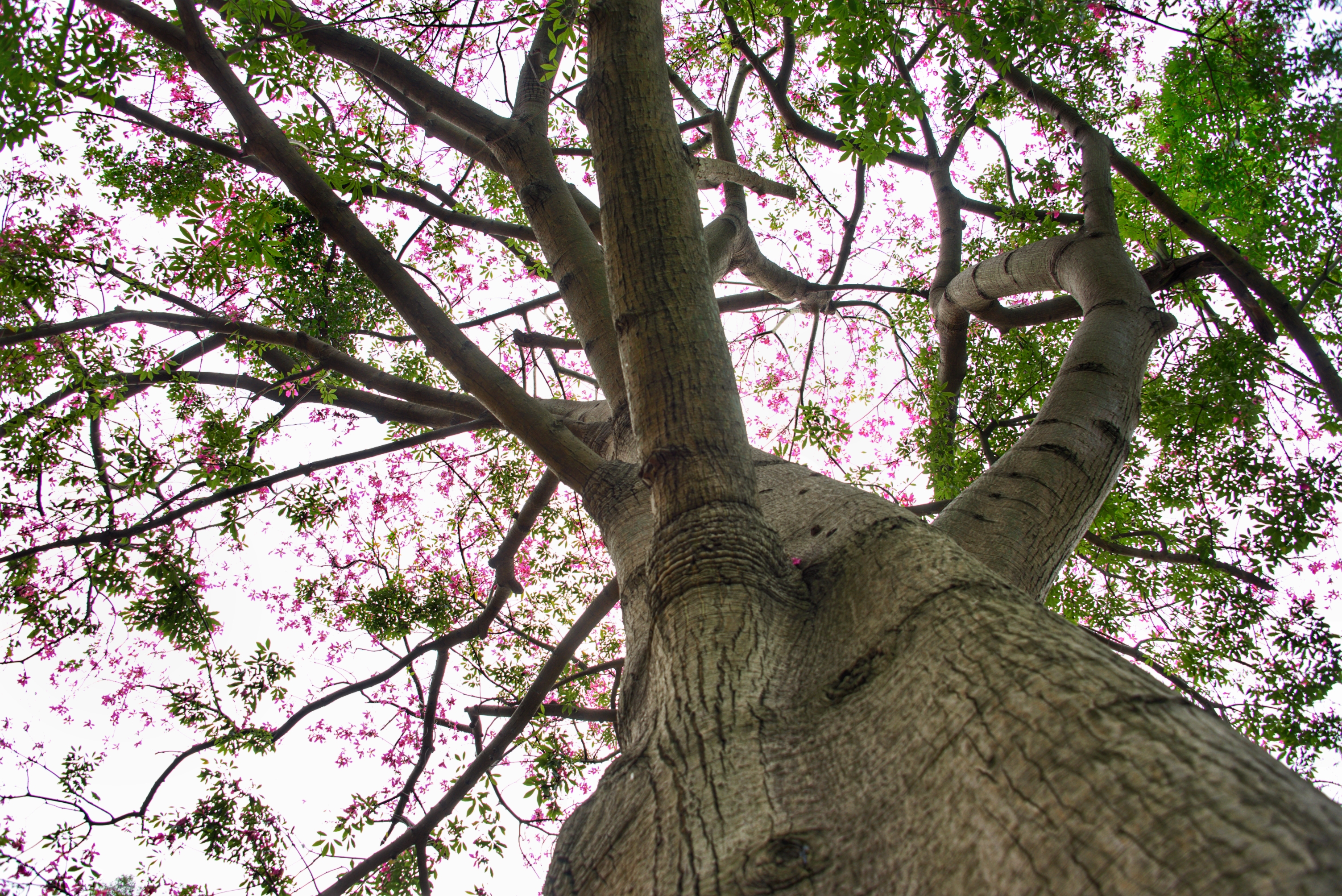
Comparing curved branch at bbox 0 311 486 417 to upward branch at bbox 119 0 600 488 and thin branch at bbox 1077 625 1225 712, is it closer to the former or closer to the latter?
upward branch at bbox 119 0 600 488

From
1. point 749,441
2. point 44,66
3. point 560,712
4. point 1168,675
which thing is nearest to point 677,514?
point 749,441

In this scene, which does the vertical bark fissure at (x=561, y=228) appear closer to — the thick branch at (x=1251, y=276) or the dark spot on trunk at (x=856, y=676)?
the dark spot on trunk at (x=856, y=676)

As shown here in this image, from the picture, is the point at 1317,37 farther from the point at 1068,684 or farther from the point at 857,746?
the point at 857,746

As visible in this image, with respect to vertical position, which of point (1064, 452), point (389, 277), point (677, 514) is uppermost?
point (389, 277)

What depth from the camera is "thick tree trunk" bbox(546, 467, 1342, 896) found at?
61cm

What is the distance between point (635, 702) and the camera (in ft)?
4.74

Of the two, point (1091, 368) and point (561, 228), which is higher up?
point (561, 228)

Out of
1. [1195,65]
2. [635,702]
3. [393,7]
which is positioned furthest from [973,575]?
[393,7]

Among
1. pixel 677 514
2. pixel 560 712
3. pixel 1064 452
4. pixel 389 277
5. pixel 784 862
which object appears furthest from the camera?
pixel 560 712

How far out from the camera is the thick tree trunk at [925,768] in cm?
61

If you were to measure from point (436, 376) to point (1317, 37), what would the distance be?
474 centimetres

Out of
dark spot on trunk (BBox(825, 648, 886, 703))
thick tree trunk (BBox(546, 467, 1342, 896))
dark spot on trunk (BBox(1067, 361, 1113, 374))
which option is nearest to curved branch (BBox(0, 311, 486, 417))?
thick tree trunk (BBox(546, 467, 1342, 896))

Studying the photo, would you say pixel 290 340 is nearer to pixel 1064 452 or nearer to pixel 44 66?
pixel 44 66

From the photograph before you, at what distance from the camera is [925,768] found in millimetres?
856
